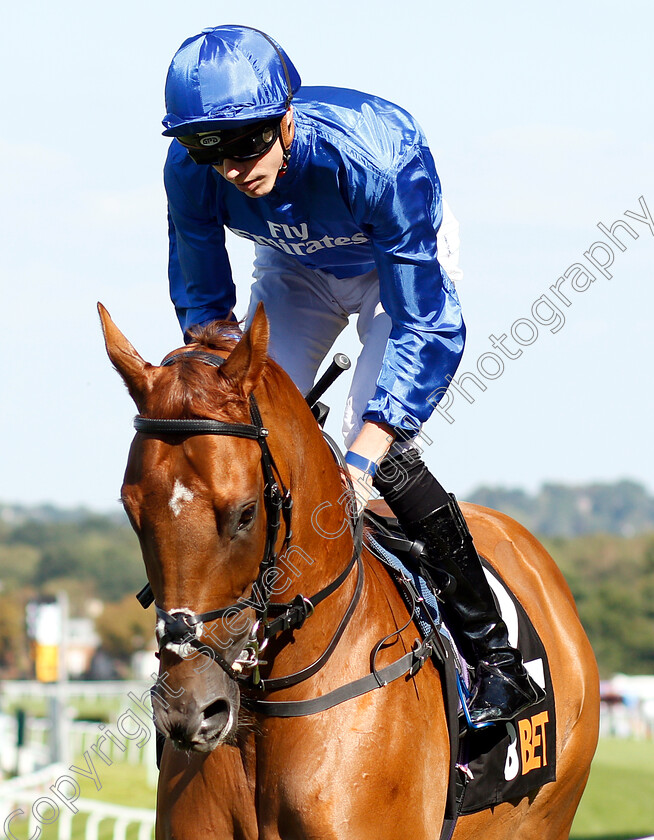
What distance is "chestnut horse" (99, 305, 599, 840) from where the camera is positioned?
2.65 metres

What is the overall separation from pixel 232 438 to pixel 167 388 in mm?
229

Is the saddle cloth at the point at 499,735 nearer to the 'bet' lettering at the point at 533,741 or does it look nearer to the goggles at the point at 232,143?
the 'bet' lettering at the point at 533,741

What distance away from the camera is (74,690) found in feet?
84.6

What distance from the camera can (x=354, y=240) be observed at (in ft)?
12.2

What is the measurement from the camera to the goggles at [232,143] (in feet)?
10.4

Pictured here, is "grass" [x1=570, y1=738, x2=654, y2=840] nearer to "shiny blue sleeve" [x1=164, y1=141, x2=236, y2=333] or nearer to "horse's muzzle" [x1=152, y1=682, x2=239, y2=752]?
"shiny blue sleeve" [x1=164, y1=141, x2=236, y2=333]

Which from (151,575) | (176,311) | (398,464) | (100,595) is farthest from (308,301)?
(100,595)

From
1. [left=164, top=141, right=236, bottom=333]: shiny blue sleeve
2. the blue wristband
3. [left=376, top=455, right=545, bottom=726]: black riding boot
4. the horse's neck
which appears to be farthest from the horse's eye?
[left=164, top=141, right=236, bottom=333]: shiny blue sleeve

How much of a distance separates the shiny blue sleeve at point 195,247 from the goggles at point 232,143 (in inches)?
A: 17.1

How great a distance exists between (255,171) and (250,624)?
1.37 metres

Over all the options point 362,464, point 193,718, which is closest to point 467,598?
point 362,464

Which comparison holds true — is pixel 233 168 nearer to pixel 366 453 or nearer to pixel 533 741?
pixel 366 453

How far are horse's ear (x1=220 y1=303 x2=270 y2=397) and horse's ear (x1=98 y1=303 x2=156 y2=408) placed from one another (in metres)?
0.22

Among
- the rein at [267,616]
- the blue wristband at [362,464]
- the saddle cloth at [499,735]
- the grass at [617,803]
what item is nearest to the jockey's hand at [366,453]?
the blue wristband at [362,464]
